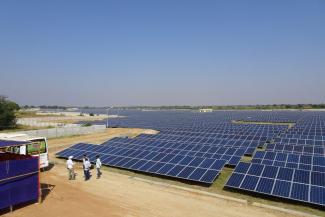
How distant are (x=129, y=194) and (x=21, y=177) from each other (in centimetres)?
542

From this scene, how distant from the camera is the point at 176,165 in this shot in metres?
19.1

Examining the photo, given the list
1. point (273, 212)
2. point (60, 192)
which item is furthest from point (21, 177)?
point (273, 212)

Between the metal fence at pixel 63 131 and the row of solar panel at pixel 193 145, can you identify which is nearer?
the row of solar panel at pixel 193 145

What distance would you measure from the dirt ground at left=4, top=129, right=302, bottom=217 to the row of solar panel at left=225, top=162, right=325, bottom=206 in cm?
150

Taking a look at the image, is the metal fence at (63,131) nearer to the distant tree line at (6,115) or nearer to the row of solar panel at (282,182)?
the distant tree line at (6,115)

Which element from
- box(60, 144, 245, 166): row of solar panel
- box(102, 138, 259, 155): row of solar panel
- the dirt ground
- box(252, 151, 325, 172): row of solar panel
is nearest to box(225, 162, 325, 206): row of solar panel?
the dirt ground

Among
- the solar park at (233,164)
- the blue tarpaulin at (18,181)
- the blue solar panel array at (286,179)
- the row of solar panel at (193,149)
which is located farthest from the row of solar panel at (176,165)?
the blue tarpaulin at (18,181)

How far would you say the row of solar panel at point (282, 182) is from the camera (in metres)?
13.6

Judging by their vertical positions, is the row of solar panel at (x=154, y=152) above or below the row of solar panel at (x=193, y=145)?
below

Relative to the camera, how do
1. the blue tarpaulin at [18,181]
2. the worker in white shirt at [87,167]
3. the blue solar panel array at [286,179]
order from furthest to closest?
the worker in white shirt at [87,167] → the blue solar panel array at [286,179] → the blue tarpaulin at [18,181]

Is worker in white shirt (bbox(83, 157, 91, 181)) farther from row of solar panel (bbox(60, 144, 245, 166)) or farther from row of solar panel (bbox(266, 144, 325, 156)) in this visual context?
row of solar panel (bbox(266, 144, 325, 156))

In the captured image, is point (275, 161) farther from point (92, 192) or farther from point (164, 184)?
point (92, 192)

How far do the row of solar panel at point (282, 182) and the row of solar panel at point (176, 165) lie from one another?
5.55 feet

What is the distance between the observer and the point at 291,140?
3106 cm
